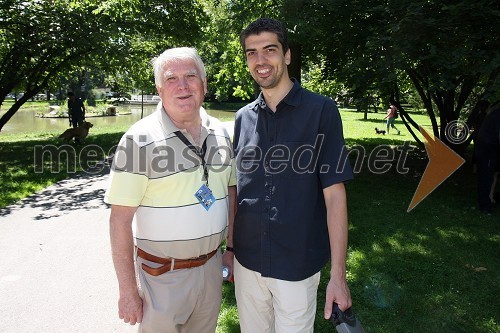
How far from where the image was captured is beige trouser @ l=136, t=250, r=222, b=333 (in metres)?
2.32

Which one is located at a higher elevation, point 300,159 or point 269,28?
point 269,28

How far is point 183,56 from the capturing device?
239 centimetres

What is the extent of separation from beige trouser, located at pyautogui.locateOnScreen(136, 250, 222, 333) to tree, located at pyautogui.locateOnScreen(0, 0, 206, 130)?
1128 cm

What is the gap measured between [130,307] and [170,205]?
59 centimetres

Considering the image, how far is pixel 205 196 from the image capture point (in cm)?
233

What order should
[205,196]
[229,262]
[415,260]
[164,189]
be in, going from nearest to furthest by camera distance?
1. [164,189]
2. [205,196]
3. [229,262]
4. [415,260]

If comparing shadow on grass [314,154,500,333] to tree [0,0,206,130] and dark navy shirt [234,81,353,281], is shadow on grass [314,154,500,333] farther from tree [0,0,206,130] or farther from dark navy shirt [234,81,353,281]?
tree [0,0,206,130]

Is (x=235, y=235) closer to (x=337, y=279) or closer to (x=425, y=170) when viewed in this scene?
(x=337, y=279)

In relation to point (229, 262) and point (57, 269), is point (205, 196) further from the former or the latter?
point (57, 269)

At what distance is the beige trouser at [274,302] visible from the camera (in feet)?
7.61

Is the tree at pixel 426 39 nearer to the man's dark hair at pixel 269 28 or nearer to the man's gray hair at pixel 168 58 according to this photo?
the man's dark hair at pixel 269 28

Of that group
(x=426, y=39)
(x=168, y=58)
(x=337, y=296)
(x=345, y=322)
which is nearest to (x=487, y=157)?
(x=426, y=39)

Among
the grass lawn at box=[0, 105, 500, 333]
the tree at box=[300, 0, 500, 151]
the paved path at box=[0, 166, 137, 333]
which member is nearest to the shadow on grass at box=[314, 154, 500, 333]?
the grass lawn at box=[0, 105, 500, 333]

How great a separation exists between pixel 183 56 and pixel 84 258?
Result: 3.71 metres
